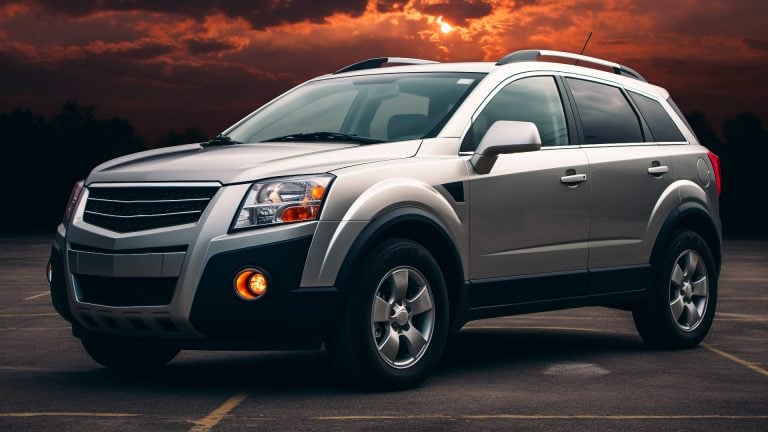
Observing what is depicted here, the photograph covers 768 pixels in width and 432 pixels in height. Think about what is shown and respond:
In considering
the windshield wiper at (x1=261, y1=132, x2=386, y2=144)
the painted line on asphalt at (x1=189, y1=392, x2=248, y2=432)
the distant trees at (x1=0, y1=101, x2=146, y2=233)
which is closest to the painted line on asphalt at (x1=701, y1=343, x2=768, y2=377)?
the windshield wiper at (x1=261, y1=132, x2=386, y2=144)

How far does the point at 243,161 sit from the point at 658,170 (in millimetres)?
3570

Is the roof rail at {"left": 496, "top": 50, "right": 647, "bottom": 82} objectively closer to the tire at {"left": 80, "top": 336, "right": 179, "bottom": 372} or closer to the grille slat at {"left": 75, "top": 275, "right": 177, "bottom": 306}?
the grille slat at {"left": 75, "top": 275, "right": 177, "bottom": 306}

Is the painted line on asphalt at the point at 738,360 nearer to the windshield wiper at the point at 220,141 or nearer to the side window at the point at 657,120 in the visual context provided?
the side window at the point at 657,120

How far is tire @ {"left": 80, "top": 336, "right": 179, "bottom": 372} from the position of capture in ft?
27.1

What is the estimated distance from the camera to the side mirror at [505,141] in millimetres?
7656

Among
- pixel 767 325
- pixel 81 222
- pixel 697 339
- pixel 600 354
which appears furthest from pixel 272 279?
pixel 767 325

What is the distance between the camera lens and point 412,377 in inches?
288

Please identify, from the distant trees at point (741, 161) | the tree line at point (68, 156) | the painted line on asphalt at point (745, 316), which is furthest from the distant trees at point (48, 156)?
the painted line on asphalt at point (745, 316)

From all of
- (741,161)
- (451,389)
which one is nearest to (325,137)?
(451,389)

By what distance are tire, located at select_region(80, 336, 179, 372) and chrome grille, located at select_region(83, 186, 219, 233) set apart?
1.08m

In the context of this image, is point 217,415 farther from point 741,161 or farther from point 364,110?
point 741,161

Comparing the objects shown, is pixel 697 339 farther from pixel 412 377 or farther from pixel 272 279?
pixel 272 279

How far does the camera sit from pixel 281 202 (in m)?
6.88

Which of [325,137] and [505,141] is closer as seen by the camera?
[505,141]
